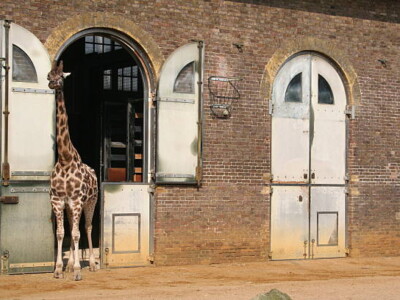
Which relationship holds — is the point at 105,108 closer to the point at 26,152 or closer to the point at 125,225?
the point at 125,225

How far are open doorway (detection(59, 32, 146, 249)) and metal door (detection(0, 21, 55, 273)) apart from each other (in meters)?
3.37

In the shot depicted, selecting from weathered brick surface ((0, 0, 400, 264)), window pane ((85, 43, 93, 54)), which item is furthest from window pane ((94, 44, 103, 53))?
weathered brick surface ((0, 0, 400, 264))

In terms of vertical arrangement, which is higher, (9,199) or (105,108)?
(105,108)

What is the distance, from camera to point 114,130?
1773cm

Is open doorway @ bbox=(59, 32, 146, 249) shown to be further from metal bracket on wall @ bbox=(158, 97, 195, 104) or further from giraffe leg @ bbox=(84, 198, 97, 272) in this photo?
giraffe leg @ bbox=(84, 198, 97, 272)

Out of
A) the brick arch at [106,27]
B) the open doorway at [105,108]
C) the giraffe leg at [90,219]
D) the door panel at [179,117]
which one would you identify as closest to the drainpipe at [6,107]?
the brick arch at [106,27]

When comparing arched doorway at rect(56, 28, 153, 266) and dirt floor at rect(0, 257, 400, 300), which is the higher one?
arched doorway at rect(56, 28, 153, 266)

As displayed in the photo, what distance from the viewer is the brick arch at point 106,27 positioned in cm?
1432

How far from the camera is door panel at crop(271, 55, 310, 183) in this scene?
1655cm

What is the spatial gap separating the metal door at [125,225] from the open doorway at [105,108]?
7.44 feet

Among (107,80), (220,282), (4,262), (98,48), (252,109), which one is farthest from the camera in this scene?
(98,48)

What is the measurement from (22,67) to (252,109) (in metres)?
4.37

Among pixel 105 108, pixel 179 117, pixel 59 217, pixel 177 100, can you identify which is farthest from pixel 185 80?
pixel 59 217

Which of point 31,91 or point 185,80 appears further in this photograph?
point 185,80
